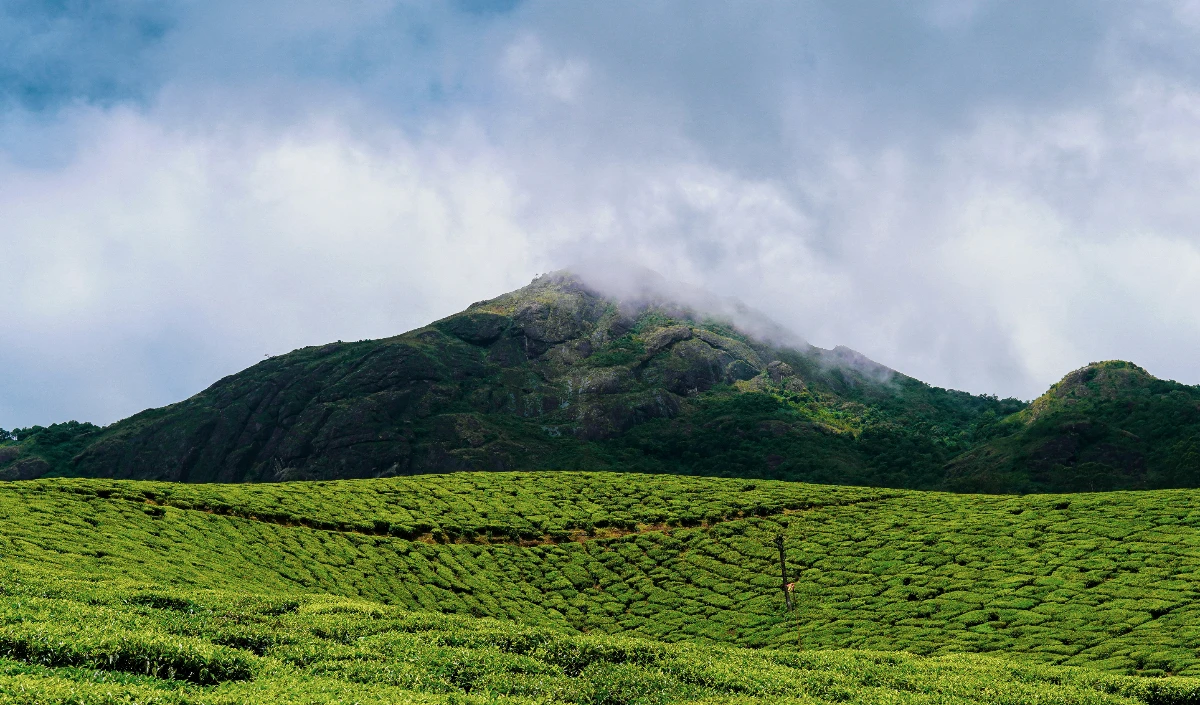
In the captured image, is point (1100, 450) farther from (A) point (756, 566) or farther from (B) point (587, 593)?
(B) point (587, 593)

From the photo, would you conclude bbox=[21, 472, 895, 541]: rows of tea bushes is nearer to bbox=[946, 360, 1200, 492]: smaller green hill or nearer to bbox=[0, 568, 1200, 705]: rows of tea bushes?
bbox=[0, 568, 1200, 705]: rows of tea bushes

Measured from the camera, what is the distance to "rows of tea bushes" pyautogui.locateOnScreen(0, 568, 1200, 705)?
19.0m

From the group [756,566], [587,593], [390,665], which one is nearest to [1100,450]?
[756,566]

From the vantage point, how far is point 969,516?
66.9 m

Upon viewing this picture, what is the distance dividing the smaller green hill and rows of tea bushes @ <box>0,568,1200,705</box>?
133 metres

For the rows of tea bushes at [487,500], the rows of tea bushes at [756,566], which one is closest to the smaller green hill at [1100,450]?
the rows of tea bushes at [756,566]

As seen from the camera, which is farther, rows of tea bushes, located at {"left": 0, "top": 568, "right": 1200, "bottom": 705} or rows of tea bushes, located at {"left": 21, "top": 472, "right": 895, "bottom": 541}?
rows of tea bushes, located at {"left": 21, "top": 472, "right": 895, "bottom": 541}

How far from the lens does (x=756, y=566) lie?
61.0m

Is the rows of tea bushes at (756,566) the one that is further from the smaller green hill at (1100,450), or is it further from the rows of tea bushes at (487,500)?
the smaller green hill at (1100,450)

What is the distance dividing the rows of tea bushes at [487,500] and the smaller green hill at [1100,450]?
90.7 metres

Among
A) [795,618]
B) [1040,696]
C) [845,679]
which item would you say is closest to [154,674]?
[845,679]

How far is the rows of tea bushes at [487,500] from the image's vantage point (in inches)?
2514

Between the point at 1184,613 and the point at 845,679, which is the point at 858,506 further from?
the point at 845,679

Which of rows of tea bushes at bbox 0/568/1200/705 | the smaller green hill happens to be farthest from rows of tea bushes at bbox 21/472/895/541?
the smaller green hill
